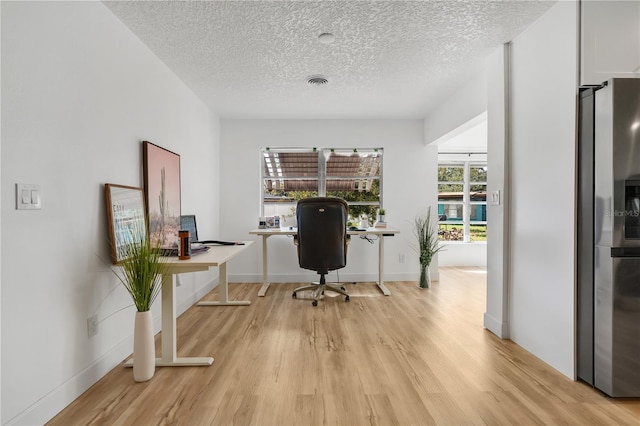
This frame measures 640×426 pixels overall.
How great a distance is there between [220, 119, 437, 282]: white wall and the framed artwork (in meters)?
2.34

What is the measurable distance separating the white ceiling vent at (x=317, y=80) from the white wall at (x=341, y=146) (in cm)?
146

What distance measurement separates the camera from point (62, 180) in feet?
5.81

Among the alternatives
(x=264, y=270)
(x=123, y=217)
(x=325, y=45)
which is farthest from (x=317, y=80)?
(x=264, y=270)

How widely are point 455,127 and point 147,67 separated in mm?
3082

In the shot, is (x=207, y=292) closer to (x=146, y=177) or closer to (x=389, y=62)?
(x=146, y=177)

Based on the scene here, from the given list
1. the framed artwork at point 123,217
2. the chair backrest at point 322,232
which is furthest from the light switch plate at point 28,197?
the chair backrest at point 322,232

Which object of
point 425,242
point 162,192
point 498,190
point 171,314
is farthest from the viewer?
point 425,242

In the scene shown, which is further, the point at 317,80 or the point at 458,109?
the point at 458,109

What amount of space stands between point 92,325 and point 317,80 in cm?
273

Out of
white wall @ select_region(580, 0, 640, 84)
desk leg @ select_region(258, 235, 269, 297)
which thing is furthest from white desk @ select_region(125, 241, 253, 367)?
white wall @ select_region(580, 0, 640, 84)

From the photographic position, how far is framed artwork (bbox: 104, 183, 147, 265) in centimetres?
214

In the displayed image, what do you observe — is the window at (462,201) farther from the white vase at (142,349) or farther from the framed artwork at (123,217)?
the white vase at (142,349)

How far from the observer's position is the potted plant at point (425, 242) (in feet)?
14.7

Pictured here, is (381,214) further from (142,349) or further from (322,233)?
(142,349)
